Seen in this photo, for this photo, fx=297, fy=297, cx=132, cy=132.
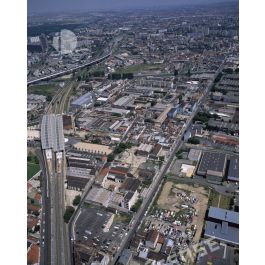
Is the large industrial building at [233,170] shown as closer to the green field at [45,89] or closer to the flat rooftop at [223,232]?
the flat rooftop at [223,232]

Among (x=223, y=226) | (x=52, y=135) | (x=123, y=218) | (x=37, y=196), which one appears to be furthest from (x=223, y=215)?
(x=52, y=135)

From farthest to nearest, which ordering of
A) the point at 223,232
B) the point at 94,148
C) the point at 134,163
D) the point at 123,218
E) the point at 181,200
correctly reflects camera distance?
the point at 94,148 → the point at 134,163 → the point at 181,200 → the point at 123,218 → the point at 223,232

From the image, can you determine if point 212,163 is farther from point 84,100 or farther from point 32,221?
point 84,100

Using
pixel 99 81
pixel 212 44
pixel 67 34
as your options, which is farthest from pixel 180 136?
pixel 67 34

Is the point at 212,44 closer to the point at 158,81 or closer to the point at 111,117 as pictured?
the point at 158,81

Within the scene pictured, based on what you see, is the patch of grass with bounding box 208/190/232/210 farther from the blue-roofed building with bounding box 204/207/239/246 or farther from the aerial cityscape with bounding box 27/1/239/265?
the blue-roofed building with bounding box 204/207/239/246

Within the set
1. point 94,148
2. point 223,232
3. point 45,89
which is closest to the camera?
point 223,232
